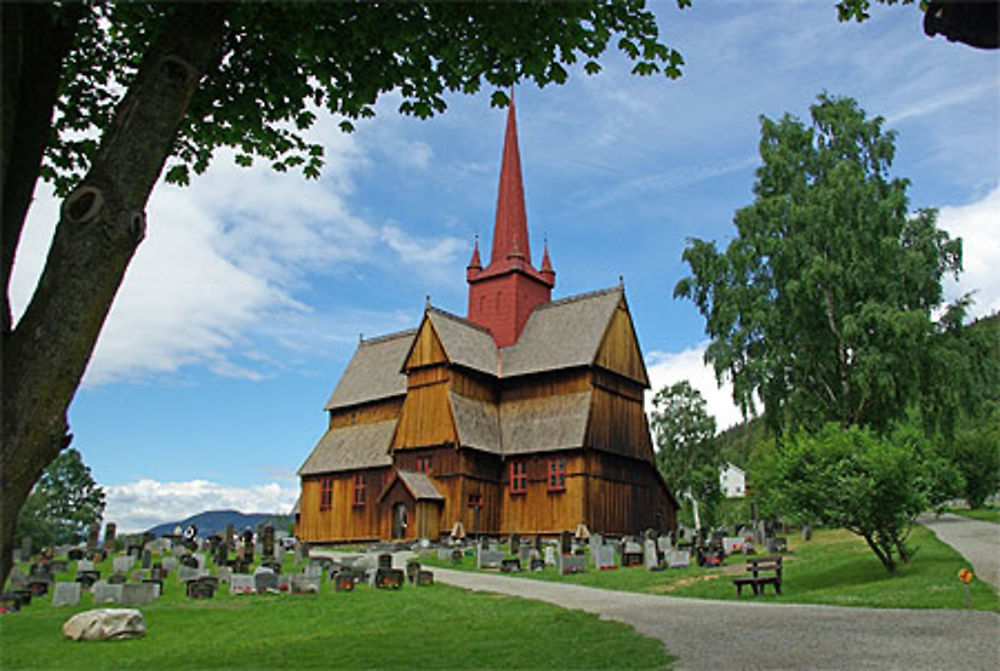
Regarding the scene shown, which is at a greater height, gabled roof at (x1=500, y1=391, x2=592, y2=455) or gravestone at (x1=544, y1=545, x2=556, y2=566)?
gabled roof at (x1=500, y1=391, x2=592, y2=455)

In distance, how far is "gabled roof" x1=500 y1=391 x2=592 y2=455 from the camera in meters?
39.2

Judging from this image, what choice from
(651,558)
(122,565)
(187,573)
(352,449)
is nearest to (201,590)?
(187,573)

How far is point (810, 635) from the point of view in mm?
12094

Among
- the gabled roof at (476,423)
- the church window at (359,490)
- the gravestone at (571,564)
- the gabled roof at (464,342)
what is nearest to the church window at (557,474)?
the gabled roof at (476,423)

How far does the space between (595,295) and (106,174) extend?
1557 inches

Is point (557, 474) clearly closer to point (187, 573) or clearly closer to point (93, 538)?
point (187, 573)

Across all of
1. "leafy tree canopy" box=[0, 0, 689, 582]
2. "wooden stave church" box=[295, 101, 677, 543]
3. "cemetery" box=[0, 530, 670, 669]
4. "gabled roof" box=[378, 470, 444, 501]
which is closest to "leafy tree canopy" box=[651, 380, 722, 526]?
Answer: "wooden stave church" box=[295, 101, 677, 543]

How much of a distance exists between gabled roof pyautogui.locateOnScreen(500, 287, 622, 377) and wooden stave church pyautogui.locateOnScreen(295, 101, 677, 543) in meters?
0.08

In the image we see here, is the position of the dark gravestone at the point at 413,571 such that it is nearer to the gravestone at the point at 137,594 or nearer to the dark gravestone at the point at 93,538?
the gravestone at the point at 137,594

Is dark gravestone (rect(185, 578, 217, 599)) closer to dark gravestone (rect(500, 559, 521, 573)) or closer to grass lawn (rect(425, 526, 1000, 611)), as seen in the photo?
grass lawn (rect(425, 526, 1000, 611))

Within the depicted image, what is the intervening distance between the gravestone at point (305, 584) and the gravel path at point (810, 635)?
768 cm

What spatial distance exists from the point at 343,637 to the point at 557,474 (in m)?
26.1

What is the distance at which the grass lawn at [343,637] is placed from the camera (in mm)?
11258

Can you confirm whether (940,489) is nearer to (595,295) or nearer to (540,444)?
(540,444)
